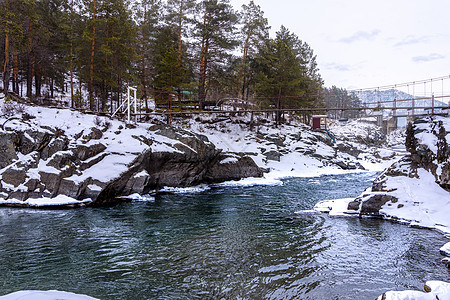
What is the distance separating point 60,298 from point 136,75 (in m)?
29.1

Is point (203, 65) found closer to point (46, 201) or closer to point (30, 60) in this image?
point (30, 60)

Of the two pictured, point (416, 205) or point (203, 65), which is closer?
point (416, 205)

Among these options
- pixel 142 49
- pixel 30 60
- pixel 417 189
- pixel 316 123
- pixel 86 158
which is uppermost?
pixel 142 49

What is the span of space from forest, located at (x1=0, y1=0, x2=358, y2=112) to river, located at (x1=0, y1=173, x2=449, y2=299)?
44.0 feet

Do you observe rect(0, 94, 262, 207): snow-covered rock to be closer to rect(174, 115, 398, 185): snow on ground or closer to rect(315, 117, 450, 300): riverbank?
rect(174, 115, 398, 185): snow on ground

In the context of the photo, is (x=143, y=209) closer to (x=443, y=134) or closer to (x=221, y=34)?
(x=443, y=134)

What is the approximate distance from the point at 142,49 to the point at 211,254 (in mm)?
27191

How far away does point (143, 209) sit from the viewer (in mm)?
13086

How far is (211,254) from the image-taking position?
25.8ft

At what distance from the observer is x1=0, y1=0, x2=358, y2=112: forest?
21.7 metres

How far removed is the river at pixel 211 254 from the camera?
6023 mm

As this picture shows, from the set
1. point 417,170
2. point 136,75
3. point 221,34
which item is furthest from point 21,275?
point 221,34

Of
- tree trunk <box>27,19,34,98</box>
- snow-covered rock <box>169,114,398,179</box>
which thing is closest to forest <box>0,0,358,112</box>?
tree trunk <box>27,19,34,98</box>

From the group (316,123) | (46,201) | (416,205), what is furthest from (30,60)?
(316,123)
